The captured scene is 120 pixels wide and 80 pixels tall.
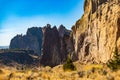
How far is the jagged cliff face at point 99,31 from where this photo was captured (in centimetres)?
14625

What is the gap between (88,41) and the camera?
18250cm

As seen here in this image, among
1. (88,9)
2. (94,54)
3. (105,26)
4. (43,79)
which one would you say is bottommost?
(43,79)

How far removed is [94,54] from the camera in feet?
554

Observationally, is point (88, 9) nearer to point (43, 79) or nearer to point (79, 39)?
point (79, 39)

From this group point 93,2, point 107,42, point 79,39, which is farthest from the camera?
Result: point 79,39

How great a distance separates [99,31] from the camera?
164 m

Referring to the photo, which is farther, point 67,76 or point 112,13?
point 112,13

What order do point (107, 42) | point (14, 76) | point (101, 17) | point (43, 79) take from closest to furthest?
1. point (43, 79)
2. point (14, 76)
3. point (107, 42)
4. point (101, 17)

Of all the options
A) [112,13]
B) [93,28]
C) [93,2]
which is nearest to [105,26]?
[112,13]

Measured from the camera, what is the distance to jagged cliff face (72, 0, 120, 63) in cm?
14625

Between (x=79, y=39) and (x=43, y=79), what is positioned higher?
(x=79, y=39)

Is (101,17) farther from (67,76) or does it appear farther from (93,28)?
(67,76)

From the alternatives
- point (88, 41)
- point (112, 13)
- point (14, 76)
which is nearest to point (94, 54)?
point (88, 41)

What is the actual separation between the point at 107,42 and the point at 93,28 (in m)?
26.3
